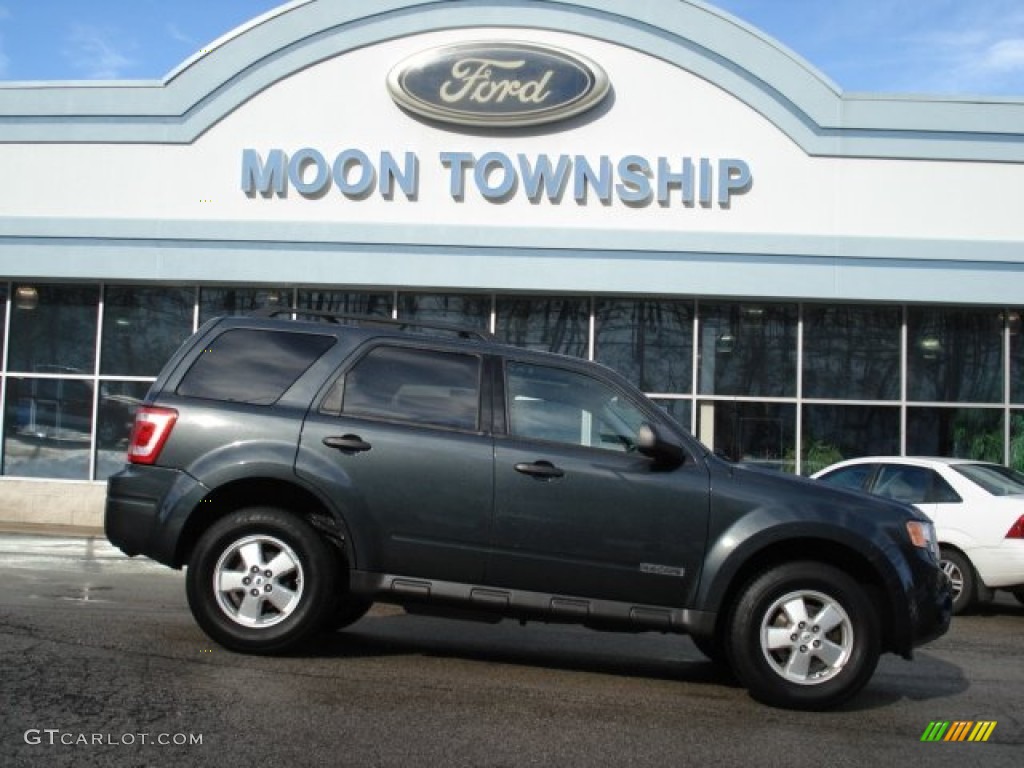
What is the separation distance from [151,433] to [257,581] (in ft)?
3.52

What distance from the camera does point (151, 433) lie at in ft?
20.4

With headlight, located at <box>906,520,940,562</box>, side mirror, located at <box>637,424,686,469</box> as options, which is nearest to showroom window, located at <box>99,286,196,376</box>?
side mirror, located at <box>637,424,686,469</box>

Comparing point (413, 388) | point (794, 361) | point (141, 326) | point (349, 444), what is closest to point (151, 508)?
point (349, 444)

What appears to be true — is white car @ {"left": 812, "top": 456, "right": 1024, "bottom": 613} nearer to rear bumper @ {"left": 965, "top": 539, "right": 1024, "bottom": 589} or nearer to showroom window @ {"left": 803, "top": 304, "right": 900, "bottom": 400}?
rear bumper @ {"left": 965, "top": 539, "right": 1024, "bottom": 589}

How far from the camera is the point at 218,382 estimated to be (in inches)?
251

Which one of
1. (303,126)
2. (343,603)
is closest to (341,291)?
(303,126)

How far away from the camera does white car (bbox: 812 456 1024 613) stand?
31.4ft

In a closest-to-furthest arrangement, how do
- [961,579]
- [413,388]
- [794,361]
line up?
[413,388] < [961,579] < [794,361]

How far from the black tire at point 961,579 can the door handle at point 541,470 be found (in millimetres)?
5454

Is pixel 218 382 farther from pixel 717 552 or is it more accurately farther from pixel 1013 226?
pixel 1013 226

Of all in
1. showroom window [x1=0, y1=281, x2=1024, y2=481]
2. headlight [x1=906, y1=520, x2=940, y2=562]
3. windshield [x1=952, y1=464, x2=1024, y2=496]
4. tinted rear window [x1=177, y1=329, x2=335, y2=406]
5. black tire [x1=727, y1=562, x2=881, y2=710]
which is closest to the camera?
black tire [x1=727, y1=562, x2=881, y2=710]

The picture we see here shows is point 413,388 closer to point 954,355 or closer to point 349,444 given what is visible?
point 349,444

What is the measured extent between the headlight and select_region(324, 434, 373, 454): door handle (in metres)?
3.08

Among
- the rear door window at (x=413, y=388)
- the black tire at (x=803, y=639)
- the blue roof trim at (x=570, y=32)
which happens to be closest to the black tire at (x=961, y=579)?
the black tire at (x=803, y=639)
